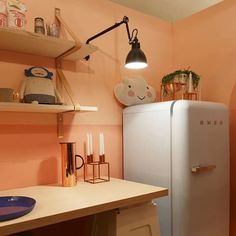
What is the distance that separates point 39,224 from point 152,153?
1.01 metres

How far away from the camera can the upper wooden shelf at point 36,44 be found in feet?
4.67

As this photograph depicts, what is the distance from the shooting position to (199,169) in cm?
168

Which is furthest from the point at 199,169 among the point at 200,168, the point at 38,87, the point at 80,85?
the point at 38,87

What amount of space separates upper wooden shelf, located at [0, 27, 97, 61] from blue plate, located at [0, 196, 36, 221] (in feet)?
2.81

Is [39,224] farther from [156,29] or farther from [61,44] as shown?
[156,29]

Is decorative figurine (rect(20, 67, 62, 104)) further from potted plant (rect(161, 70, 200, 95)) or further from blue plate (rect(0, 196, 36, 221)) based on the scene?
potted plant (rect(161, 70, 200, 95))

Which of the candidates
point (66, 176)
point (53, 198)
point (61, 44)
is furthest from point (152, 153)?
point (61, 44)

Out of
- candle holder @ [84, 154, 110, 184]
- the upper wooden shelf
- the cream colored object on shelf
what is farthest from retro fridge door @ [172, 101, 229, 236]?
the upper wooden shelf

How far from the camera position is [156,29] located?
2.50m

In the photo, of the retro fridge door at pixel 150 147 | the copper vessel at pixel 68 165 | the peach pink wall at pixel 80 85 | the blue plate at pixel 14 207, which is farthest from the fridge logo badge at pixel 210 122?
the blue plate at pixel 14 207

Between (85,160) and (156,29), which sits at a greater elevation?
(156,29)

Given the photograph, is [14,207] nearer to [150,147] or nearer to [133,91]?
[150,147]

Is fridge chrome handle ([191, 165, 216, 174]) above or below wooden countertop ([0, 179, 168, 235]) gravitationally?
above

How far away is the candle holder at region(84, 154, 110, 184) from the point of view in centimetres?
183
